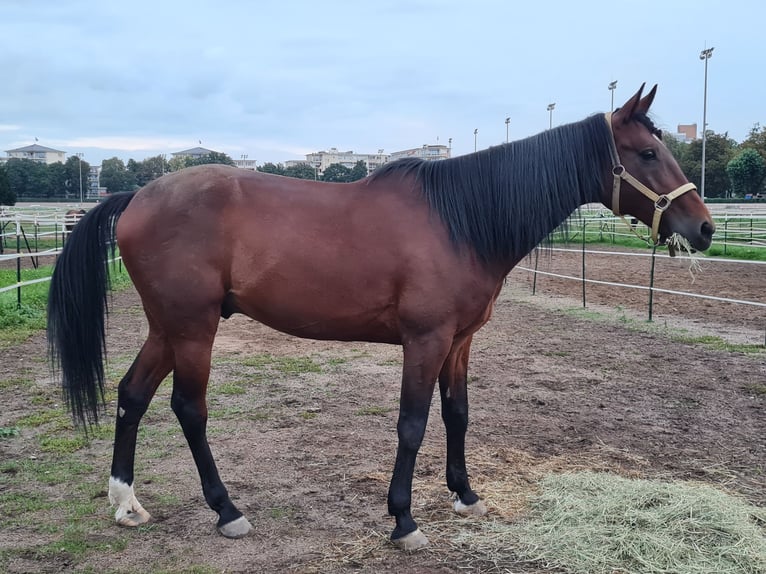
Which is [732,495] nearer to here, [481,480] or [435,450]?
[481,480]

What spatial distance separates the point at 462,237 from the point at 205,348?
1456 mm

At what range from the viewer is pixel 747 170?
134ft

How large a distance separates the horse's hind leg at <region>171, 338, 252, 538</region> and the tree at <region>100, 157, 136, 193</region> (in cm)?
5189

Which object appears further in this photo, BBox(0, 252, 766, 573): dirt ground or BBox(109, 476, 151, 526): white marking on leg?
BBox(109, 476, 151, 526): white marking on leg

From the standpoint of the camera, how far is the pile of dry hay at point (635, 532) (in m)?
2.62

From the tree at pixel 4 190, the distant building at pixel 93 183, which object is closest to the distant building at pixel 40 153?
the distant building at pixel 93 183

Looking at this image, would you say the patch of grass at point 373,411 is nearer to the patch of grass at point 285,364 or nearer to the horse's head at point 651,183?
the patch of grass at point 285,364

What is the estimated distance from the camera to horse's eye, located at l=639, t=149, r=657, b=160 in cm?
294

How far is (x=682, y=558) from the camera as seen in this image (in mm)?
2654

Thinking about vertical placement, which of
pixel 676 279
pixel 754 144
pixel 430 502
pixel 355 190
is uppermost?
pixel 754 144

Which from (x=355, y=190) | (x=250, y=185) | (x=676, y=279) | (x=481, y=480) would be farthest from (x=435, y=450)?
(x=676, y=279)

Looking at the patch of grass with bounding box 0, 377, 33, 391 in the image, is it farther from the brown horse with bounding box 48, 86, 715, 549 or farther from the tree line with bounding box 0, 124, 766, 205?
the tree line with bounding box 0, 124, 766, 205

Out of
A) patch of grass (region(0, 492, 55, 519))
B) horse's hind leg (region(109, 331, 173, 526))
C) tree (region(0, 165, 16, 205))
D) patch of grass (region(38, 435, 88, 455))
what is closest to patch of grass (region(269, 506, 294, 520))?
horse's hind leg (region(109, 331, 173, 526))

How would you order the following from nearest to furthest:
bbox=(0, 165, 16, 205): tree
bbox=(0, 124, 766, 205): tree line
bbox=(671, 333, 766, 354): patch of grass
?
bbox=(671, 333, 766, 354): patch of grass, bbox=(0, 165, 16, 205): tree, bbox=(0, 124, 766, 205): tree line
